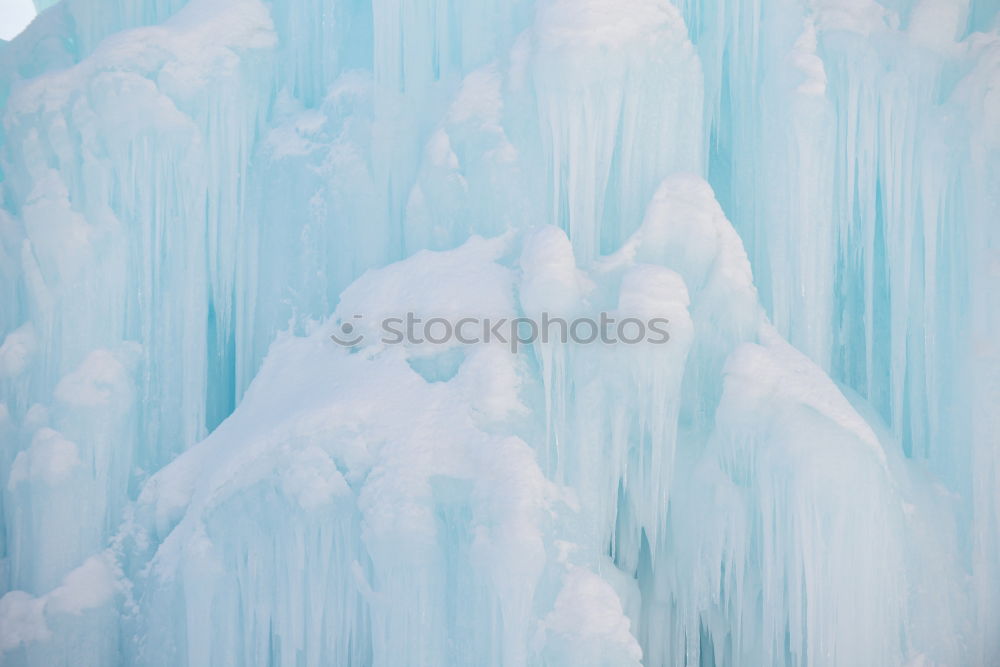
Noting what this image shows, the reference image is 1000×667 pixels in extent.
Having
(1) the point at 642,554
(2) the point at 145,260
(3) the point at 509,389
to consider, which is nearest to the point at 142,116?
(2) the point at 145,260

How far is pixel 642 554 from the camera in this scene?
7.64 metres

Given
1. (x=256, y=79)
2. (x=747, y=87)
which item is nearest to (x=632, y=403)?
(x=747, y=87)

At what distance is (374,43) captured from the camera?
866cm

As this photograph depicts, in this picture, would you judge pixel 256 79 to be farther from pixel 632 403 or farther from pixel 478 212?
pixel 632 403

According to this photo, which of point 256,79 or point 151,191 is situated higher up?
point 256,79

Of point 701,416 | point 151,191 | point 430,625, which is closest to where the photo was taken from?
point 430,625

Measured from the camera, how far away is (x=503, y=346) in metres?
7.18

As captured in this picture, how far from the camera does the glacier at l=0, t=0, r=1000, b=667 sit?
6758 millimetres

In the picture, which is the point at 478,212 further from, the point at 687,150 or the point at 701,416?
the point at 701,416

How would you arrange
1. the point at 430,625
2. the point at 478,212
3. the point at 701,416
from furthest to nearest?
the point at 478,212 → the point at 701,416 → the point at 430,625

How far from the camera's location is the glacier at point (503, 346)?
6758mm

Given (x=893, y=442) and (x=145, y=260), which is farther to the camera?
(x=145, y=260)

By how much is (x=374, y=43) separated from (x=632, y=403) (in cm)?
397

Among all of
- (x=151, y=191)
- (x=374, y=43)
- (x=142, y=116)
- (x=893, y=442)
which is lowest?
(x=893, y=442)
